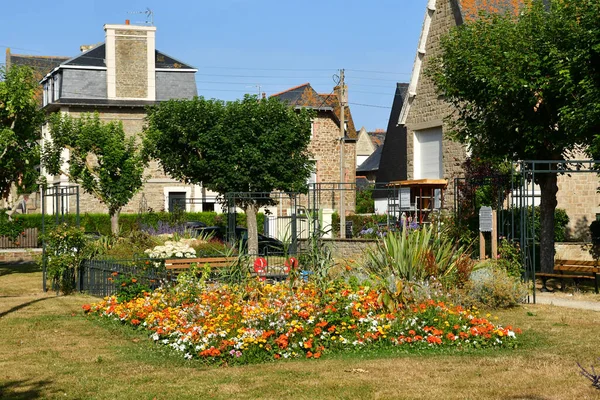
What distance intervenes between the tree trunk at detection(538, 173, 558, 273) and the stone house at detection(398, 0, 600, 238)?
8.31m

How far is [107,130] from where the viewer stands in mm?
26781

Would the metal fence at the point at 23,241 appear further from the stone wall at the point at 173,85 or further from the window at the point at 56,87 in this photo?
the stone wall at the point at 173,85

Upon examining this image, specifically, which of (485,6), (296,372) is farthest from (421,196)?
(296,372)

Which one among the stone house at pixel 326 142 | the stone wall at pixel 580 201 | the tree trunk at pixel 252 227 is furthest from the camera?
the stone house at pixel 326 142

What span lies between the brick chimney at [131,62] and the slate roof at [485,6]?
2208 centimetres

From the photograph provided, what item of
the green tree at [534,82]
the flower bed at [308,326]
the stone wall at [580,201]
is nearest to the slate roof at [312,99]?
the stone wall at [580,201]

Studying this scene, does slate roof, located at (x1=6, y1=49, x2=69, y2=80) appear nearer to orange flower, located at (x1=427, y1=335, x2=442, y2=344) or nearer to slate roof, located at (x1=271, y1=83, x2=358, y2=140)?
slate roof, located at (x1=271, y1=83, x2=358, y2=140)

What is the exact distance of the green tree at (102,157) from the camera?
26.5m

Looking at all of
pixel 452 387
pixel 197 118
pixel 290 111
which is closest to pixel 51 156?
pixel 197 118

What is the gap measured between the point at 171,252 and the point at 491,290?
610cm

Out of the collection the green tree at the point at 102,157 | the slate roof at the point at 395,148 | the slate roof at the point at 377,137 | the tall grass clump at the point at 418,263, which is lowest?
the tall grass clump at the point at 418,263

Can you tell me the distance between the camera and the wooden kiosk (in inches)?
1056

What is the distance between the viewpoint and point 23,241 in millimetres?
34688

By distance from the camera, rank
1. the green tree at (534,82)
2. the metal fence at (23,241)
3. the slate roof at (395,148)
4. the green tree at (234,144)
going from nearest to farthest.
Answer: the green tree at (534,82) < the green tree at (234,144) < the metal fence at (23,241) < the slate roof at (395,148)
